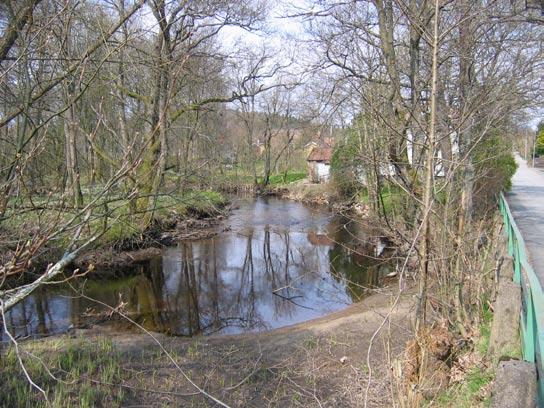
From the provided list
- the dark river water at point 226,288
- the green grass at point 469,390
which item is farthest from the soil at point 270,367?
the dark river water at point 226,288

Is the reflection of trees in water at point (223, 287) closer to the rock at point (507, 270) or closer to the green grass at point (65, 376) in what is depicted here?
the green grass at point (65, 376)

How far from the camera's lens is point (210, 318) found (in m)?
11.0

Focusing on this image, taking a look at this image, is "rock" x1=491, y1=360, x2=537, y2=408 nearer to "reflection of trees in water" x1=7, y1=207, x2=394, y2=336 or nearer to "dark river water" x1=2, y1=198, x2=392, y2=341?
"dark river water" x1=2, y1=198, x2=392, y2=341

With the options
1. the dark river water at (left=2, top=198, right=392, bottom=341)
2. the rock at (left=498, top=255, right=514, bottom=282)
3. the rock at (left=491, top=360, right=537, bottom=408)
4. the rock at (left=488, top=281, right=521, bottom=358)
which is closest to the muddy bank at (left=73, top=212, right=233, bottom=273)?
the dark river water at (left=2, top=198, right=392, bottom=341)

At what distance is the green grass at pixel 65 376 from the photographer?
522 centimetres

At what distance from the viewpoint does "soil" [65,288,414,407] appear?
588 cm

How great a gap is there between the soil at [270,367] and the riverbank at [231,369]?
1cm

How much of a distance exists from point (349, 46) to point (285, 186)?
31114 mm

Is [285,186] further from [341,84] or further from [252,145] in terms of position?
[341,84]

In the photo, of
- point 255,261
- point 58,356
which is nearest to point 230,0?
point 255,261

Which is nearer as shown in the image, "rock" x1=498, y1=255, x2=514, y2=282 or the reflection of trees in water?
"rock" x1=498, y1=255, x2=514, y2=282

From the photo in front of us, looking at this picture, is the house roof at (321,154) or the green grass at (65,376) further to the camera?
the house roof at (321,154)

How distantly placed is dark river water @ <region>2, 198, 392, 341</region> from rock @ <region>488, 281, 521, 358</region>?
2.53 metres

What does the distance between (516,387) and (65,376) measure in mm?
5066
